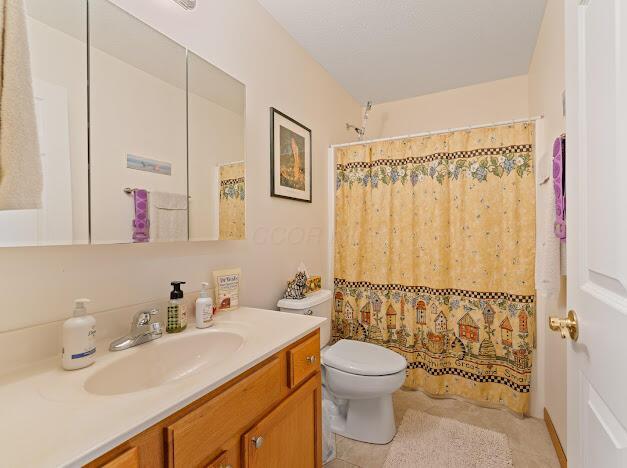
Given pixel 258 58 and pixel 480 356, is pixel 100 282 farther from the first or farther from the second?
pixel 480 356

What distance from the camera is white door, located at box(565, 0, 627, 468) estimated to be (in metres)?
0.52

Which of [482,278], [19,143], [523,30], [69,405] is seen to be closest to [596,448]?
[69,405]

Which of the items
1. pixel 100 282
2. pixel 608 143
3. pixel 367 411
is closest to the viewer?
pixel 608 143

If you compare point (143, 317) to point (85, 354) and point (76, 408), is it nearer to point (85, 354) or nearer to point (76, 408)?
point (85, 354)

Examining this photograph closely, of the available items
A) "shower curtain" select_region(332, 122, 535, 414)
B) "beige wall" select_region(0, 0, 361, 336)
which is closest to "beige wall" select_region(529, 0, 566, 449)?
"shower curtain" select_region(332, 122, 535, 414)

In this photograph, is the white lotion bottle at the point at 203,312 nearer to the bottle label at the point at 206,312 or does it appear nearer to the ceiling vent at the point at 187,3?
the bottle label at the point at 206,312

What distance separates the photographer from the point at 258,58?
1.66 meters

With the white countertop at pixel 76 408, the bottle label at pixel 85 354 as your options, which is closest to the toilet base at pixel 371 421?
the white countertop at pixel 76 408

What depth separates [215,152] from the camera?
137cm

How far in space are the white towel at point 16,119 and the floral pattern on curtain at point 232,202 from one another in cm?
78

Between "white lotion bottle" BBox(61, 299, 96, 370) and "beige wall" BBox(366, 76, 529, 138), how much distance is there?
272 cm

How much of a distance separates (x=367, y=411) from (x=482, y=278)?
3.57ft

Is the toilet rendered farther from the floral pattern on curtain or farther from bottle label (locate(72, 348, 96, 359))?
bottle label (locate(72, 348, 96, 359))

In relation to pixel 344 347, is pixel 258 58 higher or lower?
higher
